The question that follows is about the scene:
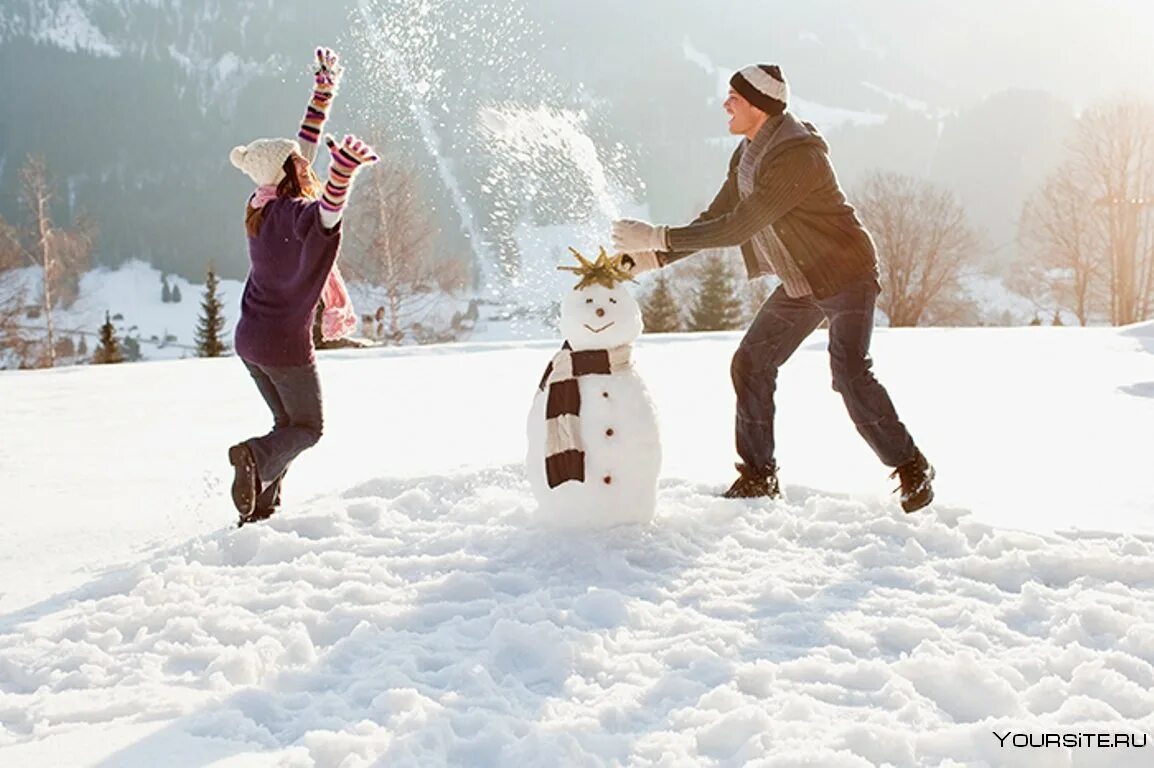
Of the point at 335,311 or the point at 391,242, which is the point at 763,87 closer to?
the point at 335,311

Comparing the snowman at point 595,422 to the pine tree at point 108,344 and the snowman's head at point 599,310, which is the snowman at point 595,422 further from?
the pine tree at point 108,344

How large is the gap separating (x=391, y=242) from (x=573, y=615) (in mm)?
23588

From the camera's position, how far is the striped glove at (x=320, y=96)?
399 centimetres

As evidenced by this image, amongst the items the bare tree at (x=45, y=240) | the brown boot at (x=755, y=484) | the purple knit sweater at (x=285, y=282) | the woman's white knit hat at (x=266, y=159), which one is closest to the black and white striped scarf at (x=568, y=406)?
the brown boot at (x=755, y=484)

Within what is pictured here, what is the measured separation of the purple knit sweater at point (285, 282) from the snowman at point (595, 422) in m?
1.07

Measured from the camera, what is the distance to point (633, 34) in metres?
85.4

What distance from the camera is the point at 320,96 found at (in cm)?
401

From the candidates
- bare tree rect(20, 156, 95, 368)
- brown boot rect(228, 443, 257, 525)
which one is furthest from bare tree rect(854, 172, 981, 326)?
brown boot rect(228, 443, 257, 525)

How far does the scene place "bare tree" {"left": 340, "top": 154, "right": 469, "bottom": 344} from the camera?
966 inches

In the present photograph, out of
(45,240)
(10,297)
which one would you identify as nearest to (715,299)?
(45,240)

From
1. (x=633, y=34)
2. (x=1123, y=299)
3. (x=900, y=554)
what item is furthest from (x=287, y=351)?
(x=633, y=34)

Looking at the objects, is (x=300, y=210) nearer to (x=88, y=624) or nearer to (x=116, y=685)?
(x=88, y=624)

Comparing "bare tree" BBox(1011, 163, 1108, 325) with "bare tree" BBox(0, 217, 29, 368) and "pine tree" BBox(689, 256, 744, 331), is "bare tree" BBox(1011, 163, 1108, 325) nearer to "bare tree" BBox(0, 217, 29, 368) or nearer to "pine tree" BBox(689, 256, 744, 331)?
"pine tree" BBox(689, 256, 744, 331)

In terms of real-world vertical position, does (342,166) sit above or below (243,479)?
above
